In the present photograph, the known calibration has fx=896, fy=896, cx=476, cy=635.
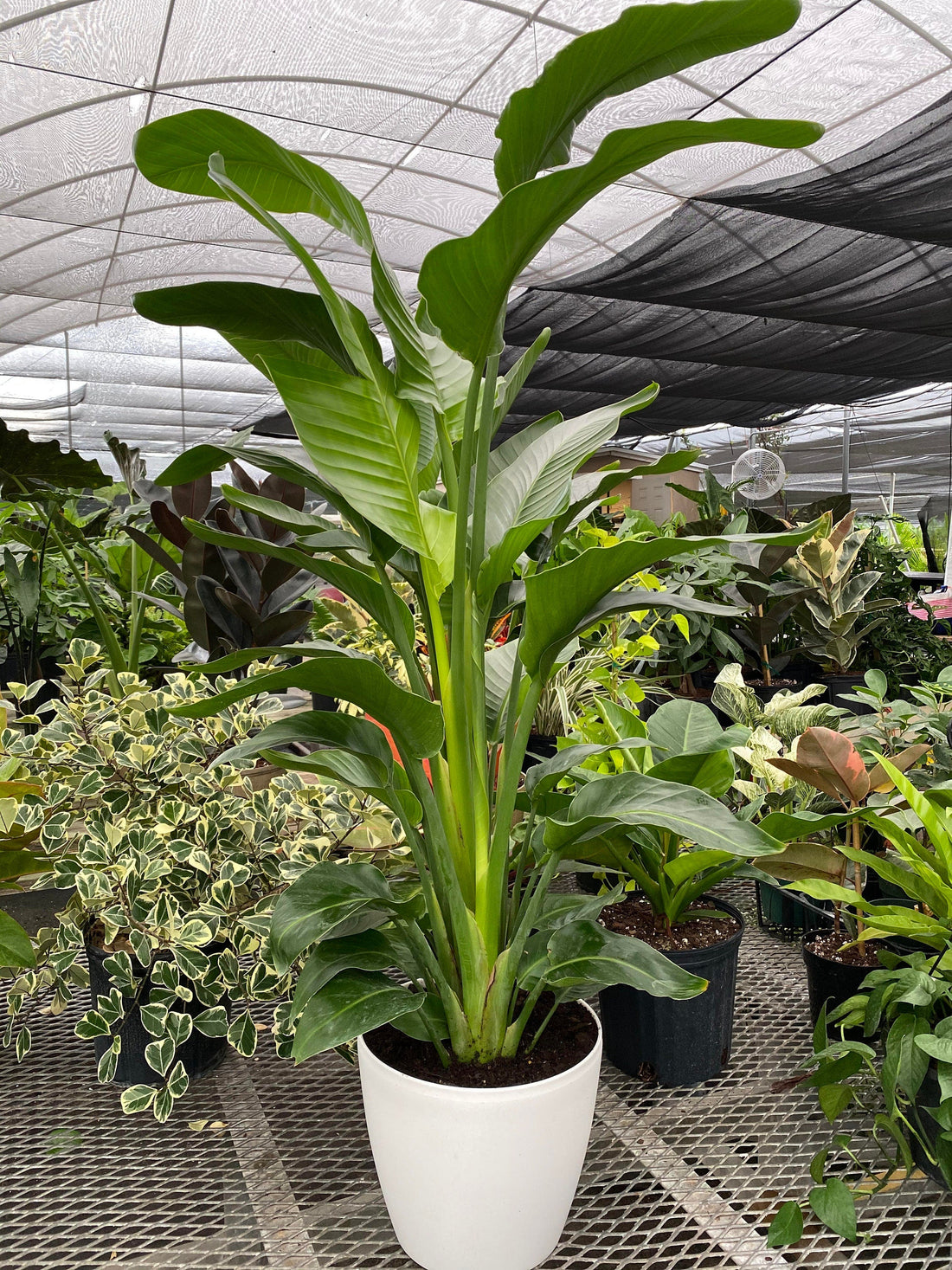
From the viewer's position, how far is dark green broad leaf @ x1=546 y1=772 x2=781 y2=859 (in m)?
0.78

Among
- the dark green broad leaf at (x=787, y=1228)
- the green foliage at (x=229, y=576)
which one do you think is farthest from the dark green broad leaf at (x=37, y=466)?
the dark green broad leaf at (x=787, y=1228)

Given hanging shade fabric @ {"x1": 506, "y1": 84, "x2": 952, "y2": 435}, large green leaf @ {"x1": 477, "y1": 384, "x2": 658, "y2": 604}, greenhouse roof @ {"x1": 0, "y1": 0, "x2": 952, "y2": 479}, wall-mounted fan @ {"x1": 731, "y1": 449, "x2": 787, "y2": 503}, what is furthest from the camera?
wall-mounted fan @ {"x1": 731, "y1": 449, "x2": 787, "y2": 503}

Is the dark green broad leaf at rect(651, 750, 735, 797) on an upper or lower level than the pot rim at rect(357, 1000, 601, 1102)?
upper

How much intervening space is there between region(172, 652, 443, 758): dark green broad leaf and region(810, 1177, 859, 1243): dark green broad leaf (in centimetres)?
56

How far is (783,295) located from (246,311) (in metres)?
5.39

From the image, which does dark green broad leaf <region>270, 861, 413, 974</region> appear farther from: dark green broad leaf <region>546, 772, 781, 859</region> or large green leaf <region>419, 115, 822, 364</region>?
large green leaf <region>419, 115, 822, 364</region>

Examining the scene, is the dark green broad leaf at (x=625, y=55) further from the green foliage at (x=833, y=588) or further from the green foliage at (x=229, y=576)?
the green foliage at (x=833, y=588)

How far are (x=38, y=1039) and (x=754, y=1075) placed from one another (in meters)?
0.97

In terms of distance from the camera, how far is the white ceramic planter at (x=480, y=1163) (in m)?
0.79

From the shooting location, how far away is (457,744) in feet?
2.94

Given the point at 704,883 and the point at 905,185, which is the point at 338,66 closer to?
the point at 905,185

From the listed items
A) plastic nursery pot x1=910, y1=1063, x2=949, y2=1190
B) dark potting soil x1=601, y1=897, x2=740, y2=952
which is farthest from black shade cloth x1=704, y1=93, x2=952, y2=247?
plastic nursery pot x1=910, y1=1063, x2=949, y2=1190

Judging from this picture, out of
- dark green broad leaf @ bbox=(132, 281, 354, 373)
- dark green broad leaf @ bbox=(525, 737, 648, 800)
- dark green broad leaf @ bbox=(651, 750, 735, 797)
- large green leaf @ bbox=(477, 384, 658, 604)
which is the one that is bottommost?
dark green broad leaf @ bbox=(651, 750, 735, 797)

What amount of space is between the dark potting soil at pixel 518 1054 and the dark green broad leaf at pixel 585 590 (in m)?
0.39
